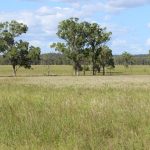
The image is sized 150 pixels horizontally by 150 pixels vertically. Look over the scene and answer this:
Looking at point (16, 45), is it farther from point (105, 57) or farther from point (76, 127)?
point (76, 127)

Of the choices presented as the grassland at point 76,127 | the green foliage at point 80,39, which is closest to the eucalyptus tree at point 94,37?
the green foliage at point 80,39

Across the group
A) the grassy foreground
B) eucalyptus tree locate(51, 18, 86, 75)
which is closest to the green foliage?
eucalyptus tree locate(51, 18, 86, 75)

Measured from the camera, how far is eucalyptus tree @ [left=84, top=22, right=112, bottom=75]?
107681mm

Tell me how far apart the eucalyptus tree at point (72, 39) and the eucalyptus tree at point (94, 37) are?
1352mm

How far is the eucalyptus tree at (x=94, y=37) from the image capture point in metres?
108

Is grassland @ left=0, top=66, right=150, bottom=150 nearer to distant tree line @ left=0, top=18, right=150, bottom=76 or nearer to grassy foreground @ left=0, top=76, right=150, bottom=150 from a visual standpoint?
grassy foreground @ left=0, top=76, right=150, bottom=150

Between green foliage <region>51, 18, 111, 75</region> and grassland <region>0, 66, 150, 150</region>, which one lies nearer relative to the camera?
grassland <region>0, 66, 150, 150</region>

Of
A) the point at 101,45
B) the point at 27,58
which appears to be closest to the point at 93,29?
the point at 101,45

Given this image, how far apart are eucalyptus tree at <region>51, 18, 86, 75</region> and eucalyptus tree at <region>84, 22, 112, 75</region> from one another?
135 centimetres

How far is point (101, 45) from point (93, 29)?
530 centimetres

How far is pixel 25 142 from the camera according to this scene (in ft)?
27.9

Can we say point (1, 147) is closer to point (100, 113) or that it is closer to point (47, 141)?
point (47, 141)

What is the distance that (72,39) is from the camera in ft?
347

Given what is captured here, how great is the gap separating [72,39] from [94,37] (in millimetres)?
5461
